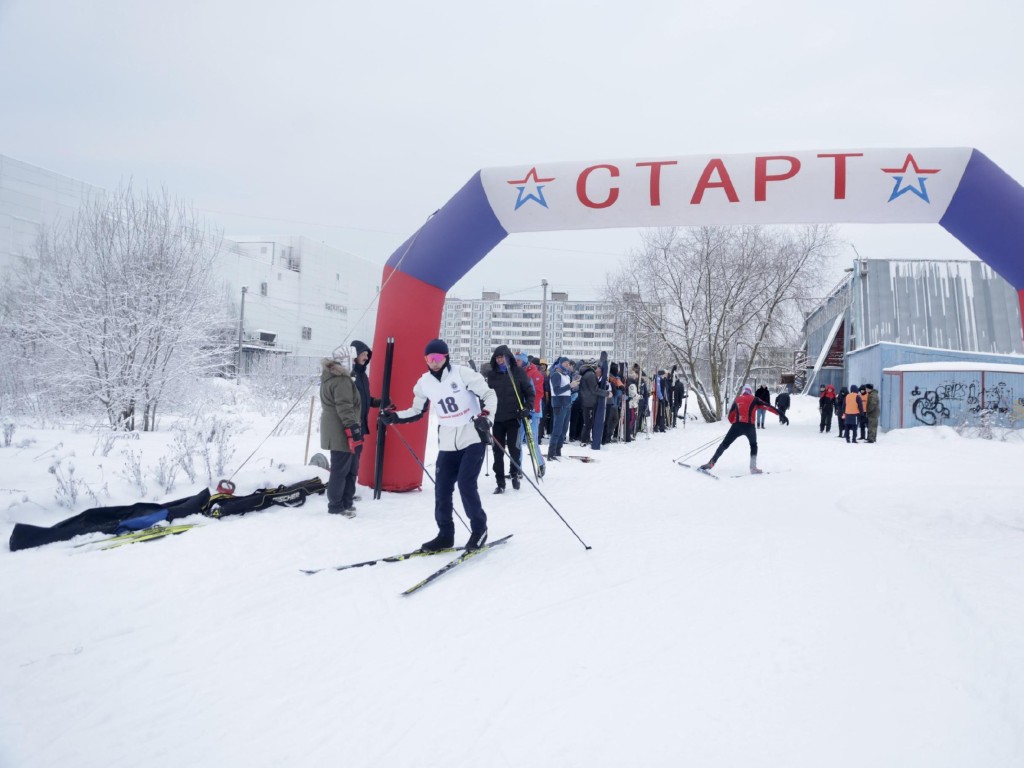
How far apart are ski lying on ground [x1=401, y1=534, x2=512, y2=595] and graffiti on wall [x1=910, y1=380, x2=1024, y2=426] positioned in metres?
17.6

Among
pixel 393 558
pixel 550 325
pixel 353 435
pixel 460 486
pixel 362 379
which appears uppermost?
pixel 550 325

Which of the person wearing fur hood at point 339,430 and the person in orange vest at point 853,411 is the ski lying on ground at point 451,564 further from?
the person in orange vest at point 853,411

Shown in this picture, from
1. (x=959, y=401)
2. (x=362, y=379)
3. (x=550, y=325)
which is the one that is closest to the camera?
(x=362, y=379)

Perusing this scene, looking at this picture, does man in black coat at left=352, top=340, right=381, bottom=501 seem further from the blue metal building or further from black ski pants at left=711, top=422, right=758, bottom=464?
the blue metal building

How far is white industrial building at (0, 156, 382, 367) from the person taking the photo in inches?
1121

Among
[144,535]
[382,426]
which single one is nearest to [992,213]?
[382,426]

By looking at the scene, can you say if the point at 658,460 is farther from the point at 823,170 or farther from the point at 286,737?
the point at 286,737

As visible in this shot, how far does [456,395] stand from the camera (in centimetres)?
538

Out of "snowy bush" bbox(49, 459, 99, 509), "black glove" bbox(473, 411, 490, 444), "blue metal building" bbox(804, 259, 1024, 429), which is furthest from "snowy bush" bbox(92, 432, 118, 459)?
"blue metal building" bbox(804, 259, 1024, 429)

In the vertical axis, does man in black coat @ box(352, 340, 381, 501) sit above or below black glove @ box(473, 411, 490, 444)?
above

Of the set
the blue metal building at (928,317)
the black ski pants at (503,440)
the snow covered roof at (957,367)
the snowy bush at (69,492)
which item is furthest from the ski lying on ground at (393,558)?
the blue metal building at (928,317)

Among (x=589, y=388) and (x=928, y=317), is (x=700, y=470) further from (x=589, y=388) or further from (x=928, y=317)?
(x=928, y=317)

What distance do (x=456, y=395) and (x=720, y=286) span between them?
66.1 feet

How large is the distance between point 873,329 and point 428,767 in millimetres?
24012
